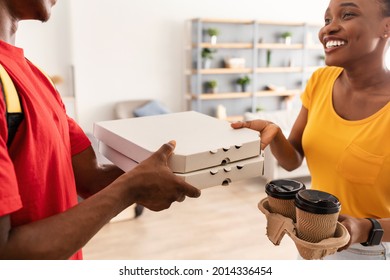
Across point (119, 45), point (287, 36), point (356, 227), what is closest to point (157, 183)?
point (356, 227)

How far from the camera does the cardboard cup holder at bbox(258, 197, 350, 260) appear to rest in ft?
2.43

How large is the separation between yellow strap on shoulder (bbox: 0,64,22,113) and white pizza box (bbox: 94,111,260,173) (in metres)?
0.25

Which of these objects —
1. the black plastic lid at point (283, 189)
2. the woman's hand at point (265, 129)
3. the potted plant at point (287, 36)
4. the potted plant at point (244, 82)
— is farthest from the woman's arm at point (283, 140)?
the potted plant at point (287, 36)

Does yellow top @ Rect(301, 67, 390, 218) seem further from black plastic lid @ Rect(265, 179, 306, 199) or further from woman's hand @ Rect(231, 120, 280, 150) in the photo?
black plastic lid @ Rect(265, 179, 306, 199)

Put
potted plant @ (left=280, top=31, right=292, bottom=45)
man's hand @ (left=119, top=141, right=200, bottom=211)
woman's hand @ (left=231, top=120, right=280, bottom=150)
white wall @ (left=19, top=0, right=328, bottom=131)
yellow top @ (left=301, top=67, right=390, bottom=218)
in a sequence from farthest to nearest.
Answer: potted plant @ (left=280, top=31, right=292, bottom=45) → white wall @ (left=19, top=0, right=328, bottom=131) → woman's hand @ (left=231, top=120, right=280, bottom=150) → yellow top @ (left=301, top=67, right=390, bottom=218) → man's hand @ (left=119, top=141, right=200, bottom=211)

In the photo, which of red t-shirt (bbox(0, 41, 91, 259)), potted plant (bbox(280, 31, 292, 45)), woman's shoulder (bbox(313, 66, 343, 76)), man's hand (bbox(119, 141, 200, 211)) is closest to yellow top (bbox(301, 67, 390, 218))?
woman's shoulder (bbox(313, 66, 343, 76))

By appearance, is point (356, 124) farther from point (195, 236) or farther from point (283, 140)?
point (195, 236)

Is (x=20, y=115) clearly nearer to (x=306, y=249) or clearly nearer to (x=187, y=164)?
(x=187, y=164)

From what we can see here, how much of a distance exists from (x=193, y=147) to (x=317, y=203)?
260 mm

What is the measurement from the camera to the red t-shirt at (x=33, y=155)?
57cm

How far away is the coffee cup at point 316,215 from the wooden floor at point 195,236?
1733 millimetres

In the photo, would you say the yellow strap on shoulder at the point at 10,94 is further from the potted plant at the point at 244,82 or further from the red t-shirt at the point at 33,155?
the potted plant at the point at 244,82

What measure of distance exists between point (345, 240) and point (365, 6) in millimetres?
617

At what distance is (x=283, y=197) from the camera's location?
0.84 metres
